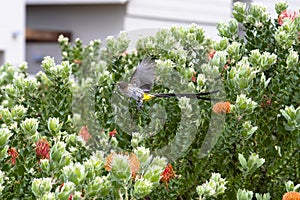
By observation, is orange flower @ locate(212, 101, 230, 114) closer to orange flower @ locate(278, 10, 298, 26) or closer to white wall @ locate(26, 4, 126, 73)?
orange flower @ locate(278, 10, 298, 26)

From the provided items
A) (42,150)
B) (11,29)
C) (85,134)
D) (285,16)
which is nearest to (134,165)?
(42,150)

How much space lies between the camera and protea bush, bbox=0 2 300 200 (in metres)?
1.69

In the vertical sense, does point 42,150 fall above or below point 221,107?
below

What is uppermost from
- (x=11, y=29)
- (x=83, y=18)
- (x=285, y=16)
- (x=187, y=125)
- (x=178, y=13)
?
(x=285, y=16)

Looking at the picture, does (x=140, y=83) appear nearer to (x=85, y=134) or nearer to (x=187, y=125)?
(x=187, y=125)

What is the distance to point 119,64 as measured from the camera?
2307mm

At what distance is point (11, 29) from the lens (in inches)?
397

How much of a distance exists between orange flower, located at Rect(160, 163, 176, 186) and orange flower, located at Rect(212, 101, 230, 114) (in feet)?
0.73

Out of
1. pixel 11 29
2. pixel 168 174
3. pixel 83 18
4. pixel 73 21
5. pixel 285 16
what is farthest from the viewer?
pixel 73 21

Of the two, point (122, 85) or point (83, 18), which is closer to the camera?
point (122, 85)

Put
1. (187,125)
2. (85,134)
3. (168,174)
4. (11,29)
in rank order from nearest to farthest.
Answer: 1. (168,174)
2. (187,125)
3. (85,134)
4. (11,29)

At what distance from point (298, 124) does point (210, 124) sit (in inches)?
10.5

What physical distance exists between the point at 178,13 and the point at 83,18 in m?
2.65

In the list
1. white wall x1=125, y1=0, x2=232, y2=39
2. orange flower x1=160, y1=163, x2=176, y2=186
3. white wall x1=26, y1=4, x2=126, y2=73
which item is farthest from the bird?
white wall x1=26, y1=4, x2=126, y2=73
